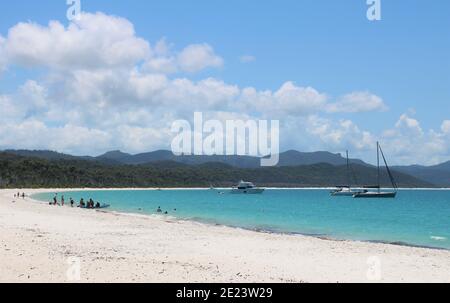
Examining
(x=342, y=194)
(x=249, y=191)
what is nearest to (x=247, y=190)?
(x=249, y=191)

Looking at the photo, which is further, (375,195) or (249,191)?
(249,191)

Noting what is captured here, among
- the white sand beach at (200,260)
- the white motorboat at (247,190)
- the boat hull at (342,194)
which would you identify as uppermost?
the white sand beach at (200,260)

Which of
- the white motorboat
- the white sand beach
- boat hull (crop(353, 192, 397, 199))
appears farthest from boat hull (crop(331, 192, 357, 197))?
the white sand beach

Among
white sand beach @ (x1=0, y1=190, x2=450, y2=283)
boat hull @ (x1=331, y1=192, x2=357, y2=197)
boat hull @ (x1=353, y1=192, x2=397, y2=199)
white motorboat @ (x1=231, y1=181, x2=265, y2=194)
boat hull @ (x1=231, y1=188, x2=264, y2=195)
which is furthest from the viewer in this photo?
white motorboat @ (x1=231, y1=181, x2=265, y2=194)

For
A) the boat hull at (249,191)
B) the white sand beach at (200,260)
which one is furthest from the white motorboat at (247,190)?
the white sand beach at (200,260)

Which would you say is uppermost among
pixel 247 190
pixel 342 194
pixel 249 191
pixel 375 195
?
pixel 247 190

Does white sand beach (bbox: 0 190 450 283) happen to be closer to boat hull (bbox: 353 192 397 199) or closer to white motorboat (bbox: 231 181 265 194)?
Answer: boat hull (bbox: 353 192 397 199)

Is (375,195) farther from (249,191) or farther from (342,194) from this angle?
(249,191)

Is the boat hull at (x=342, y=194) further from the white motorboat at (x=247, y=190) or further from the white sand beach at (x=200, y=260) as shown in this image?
the white sand beach at (x=200, y=260)

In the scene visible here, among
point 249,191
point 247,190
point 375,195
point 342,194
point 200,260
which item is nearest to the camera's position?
point 200,260
